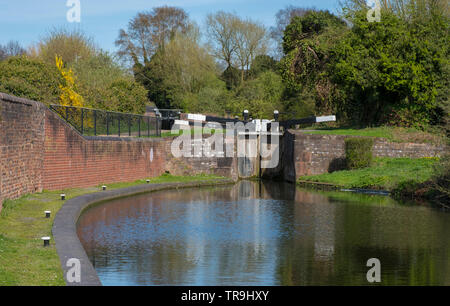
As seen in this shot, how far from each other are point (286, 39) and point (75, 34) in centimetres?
1796

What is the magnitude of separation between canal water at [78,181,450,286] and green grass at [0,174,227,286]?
0.92 m

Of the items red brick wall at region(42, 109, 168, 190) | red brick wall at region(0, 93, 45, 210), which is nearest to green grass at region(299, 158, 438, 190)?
red brick wall at region(42, 109, 168, 190)

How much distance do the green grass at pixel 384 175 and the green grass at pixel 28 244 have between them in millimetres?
13594

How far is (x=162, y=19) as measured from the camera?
64500mm

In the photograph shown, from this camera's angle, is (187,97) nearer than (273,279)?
No

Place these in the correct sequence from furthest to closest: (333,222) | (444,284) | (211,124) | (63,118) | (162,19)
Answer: (162,19), (211,124), (63,118), (333,222), (444,284)

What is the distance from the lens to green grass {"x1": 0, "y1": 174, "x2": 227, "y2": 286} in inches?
346

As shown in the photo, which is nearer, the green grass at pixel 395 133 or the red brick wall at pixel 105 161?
the red brick wall at pixel 105 161

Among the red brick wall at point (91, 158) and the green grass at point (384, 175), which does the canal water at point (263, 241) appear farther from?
the green grass at point (384, 175)

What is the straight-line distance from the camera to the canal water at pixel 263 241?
33.4 feet

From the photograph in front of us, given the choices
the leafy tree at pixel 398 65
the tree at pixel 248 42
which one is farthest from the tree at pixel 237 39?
the leafy tree at pixel 398 65

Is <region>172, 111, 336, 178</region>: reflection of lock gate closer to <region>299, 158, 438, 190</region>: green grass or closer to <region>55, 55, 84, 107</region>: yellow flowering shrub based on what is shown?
<region>299, 158, 438, 190</region>: green grass

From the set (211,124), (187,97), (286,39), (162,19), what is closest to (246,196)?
(211,124)

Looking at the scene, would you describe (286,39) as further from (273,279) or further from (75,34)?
(273,279)
